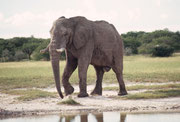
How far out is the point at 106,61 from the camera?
15047 mm

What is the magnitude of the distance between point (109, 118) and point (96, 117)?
15.1 inches

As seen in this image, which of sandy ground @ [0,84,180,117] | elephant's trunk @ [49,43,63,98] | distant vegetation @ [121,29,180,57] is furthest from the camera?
distant vegetation @ [121,29,180,57]

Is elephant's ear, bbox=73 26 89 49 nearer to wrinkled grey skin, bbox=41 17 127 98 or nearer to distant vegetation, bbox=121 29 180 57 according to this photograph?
wrinkled grey skin, bbox=41 17 127 98

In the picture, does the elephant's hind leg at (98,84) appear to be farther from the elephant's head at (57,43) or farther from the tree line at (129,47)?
the tree line at (129,47)

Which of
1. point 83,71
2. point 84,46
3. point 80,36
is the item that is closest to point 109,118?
point 83,71

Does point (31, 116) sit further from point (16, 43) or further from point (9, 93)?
point (16, 43)

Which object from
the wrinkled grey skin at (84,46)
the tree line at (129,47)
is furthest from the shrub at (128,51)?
the wrinkled grey skin at (84,46)

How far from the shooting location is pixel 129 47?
6362 centimetres

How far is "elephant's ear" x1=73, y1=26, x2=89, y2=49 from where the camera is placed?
14211 mm

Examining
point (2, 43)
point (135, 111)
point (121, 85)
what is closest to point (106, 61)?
point (121, 85)

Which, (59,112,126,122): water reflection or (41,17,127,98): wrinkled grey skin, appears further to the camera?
(41,17,127,98): wrinkled grey skin

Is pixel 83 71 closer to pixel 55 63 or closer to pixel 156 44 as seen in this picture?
pixel 55 63

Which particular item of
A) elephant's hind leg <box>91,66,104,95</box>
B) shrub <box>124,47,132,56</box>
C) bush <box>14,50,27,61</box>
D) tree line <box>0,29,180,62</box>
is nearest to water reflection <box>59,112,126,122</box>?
elephant's hind leg <box>91,66,104,95</box>

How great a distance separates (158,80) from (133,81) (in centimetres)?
119
